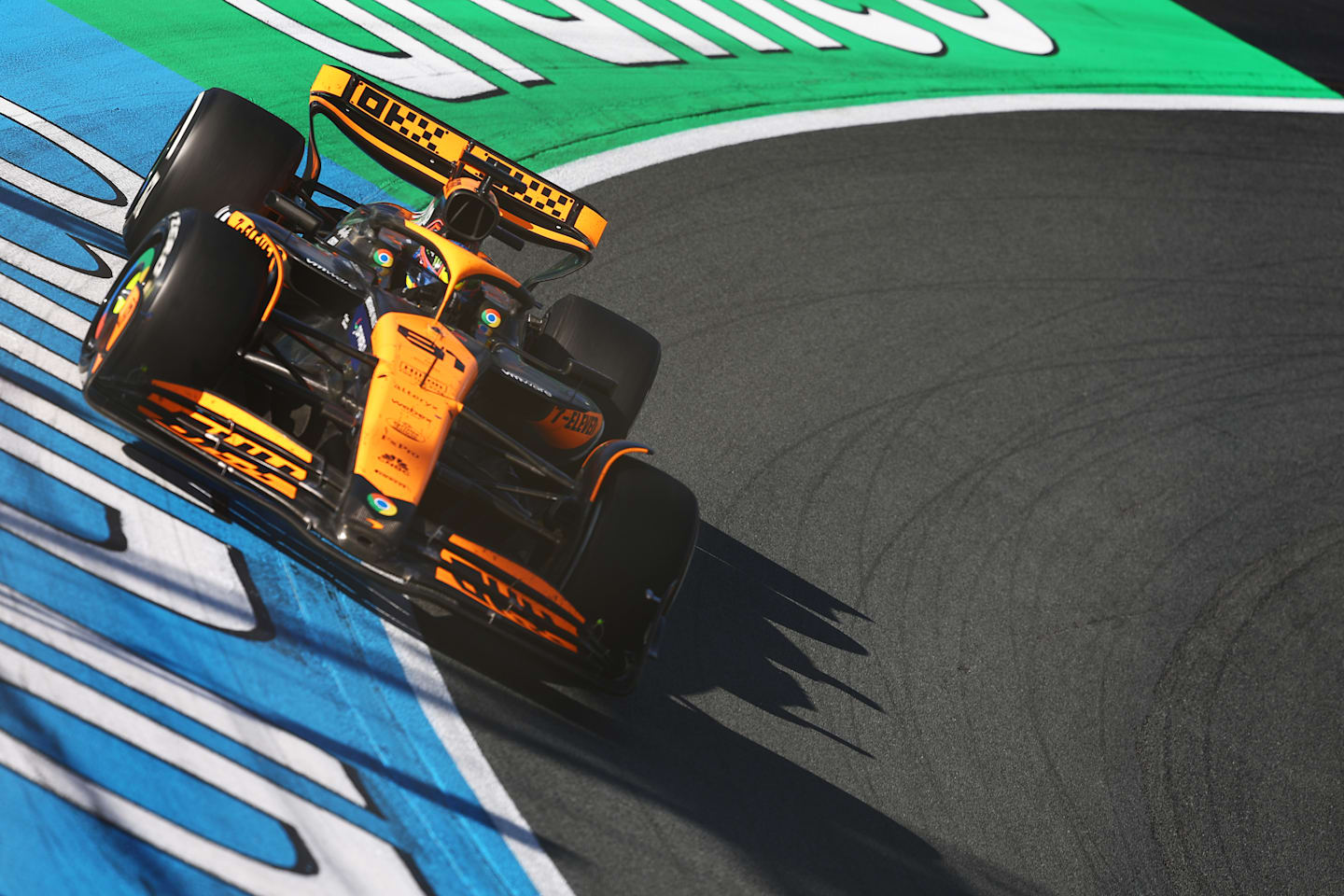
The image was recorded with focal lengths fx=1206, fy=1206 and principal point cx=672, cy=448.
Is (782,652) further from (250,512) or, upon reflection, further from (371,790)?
(250,512)

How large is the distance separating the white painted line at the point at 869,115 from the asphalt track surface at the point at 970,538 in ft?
0.81

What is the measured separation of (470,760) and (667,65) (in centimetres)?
866

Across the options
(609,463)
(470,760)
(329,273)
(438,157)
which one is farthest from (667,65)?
(470,760)

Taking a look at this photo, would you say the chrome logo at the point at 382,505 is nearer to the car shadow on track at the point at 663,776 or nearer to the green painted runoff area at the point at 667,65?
the car shadow on track at the point at 663,776

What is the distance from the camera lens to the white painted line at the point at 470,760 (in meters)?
5.12

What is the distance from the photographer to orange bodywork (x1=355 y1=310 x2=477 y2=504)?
5160mm

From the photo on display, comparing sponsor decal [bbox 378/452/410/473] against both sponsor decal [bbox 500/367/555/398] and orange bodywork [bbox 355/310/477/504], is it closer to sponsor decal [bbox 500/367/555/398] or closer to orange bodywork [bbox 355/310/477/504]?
orange bodywork [bbox 355/310/477/504]

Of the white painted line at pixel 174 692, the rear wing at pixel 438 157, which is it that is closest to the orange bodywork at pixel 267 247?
the rear wing at pixel 438 157

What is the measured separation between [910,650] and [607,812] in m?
2.40

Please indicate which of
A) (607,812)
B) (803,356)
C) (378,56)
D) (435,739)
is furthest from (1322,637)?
(378,56)

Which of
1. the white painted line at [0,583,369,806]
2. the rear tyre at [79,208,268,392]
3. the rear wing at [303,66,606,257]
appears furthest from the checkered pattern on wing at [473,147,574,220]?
the white painted line at [0,583,369,806]

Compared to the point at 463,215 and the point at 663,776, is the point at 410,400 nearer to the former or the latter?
the point at 463,215

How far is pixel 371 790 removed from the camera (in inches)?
201

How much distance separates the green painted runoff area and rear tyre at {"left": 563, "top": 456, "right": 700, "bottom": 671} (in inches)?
181
